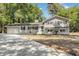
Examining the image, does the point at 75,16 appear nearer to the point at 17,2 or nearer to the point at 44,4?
the point at 44,4

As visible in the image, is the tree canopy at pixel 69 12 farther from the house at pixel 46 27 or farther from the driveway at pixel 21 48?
the driveway at pixel 21 48

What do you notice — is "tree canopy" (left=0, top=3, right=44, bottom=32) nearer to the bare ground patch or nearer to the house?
the house

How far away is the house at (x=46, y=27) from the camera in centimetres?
349

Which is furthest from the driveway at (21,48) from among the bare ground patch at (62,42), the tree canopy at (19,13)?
the tree canopy at (19,13)

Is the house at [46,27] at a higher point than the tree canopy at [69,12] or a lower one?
lower

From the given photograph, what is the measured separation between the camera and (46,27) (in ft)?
11.6

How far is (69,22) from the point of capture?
346 cm

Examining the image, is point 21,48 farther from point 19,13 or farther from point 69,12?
point 69,12

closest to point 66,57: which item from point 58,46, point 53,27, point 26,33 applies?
point 58,46

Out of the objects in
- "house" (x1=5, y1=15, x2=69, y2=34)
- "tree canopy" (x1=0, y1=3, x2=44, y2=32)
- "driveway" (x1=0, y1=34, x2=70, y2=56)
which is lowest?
"driveway" (x1=0, y1=34, x2=70, y2=56)

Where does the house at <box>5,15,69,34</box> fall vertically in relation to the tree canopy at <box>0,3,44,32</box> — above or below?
below

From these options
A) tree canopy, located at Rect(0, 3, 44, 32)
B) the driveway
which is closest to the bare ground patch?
the driveway

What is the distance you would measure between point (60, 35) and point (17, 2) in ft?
2.88

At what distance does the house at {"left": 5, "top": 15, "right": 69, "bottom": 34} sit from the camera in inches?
137
